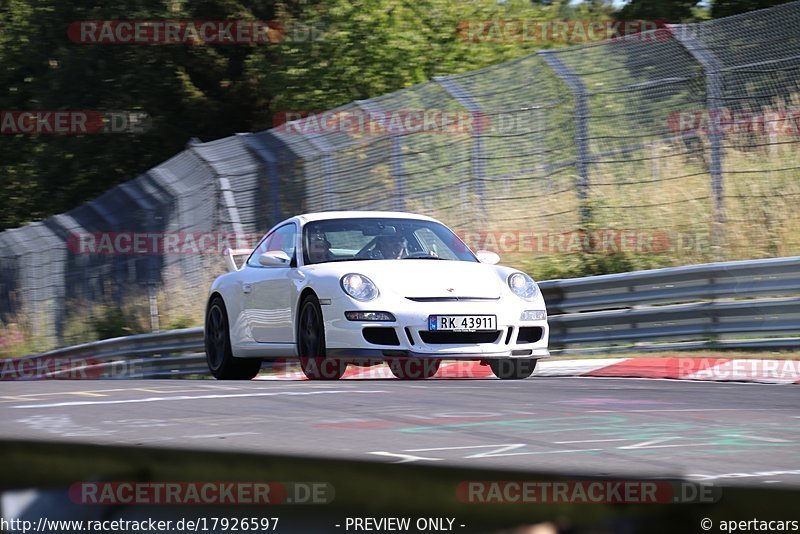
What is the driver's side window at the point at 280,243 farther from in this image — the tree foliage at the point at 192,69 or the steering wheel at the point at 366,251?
the tree foliage at the point at 192,69

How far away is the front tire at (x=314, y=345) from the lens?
9461mm

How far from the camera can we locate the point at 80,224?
2088 cm

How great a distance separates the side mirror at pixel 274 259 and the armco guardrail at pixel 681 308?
282 cm

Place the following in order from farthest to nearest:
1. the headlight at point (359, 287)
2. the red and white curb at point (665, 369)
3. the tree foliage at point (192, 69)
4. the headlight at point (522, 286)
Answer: the tree foliage at point (192, 69)
the headlight at point (522, 286)
the red and white curb at point (665, 369)
the headlight at point (359, 287)

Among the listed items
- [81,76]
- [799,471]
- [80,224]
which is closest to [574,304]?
[799,471]

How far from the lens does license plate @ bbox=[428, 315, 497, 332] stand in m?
9.13

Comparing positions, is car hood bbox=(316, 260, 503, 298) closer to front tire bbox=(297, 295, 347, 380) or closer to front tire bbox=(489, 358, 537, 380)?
front tire bbox=(297, 295, 347, 380)

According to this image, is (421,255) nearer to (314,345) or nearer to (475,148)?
(314,345)

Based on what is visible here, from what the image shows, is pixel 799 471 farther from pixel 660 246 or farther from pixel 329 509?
pixel 660 246

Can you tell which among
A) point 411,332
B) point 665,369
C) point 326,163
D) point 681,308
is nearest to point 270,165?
point 326,163

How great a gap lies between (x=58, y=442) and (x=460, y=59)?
27.0m

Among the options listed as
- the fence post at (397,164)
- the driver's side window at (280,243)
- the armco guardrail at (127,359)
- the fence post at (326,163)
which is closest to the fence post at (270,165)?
the fence post at (326,163)

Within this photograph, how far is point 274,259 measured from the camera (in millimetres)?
9992

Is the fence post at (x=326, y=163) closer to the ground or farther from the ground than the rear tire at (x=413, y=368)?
farther from the ground
